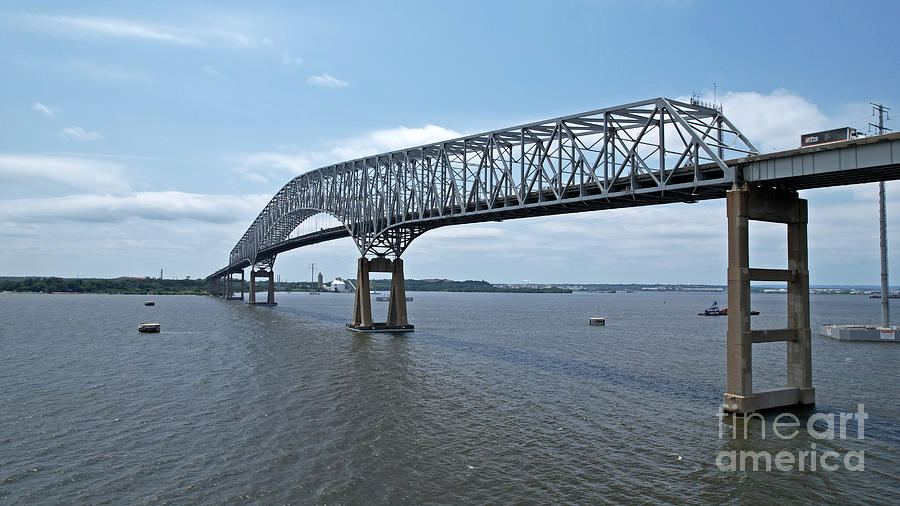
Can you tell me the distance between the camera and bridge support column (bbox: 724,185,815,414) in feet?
94.2

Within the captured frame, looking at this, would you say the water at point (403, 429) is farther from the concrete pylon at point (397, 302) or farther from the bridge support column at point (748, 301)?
the concrete pylon at point (397, 302)

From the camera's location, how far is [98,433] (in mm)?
25547

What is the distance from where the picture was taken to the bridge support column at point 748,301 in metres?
28.7

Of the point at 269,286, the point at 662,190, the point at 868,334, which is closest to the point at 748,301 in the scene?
the point at 662,190

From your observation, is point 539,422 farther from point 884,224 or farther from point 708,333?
point 708,333

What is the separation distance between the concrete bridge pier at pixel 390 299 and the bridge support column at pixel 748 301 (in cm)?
5193

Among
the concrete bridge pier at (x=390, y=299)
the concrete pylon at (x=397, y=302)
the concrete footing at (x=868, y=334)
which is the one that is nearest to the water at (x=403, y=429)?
the concrete footing at (x=868, y=334)

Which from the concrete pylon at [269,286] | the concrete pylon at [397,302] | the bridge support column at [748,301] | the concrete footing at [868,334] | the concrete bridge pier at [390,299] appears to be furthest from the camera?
the concrete pylon at [269,286]

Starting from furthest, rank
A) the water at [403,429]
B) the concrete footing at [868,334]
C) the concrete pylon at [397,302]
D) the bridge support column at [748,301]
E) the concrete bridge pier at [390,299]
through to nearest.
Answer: the concrete pylon at [397,302] < the concrete bridge pier at [390,299] < the concrete footing at [868,334] < the bridge support column at [748,301] < the water at [403,429]

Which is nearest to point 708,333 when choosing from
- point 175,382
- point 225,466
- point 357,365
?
point 357,365

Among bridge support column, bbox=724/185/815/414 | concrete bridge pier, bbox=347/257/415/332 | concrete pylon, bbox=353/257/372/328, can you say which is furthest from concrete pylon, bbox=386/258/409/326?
bridge support column, bbox=724/185/815/414

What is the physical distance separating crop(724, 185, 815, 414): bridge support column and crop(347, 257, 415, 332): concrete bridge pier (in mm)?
51926

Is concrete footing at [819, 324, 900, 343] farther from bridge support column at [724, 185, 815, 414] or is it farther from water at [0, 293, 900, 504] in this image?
bridge support column at [724, 185, 815, 414]

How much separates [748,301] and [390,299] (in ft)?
183
